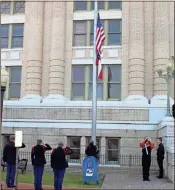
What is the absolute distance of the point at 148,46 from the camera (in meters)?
24.2

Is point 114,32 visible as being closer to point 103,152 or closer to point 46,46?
point 46,46

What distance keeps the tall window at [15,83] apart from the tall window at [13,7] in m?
4.13

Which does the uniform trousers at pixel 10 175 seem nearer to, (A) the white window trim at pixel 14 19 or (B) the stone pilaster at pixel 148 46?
(B) the stone pilaster at pixel 148 46

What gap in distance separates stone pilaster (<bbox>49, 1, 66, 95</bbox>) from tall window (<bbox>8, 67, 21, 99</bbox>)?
2.45m

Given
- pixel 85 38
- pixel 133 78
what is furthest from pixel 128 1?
pixel 133 78

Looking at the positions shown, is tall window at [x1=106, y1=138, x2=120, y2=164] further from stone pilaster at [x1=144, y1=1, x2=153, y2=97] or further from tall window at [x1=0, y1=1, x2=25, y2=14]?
tall window at [x1=0, y1=1, x2=25, y2=14]

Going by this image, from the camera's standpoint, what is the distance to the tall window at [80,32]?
25.1 meters

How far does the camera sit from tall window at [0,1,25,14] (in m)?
26.3

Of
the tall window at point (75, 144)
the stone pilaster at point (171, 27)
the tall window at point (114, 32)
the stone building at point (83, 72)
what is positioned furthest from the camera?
the tall window at point (114, 32)

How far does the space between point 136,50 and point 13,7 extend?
9366 millimetres

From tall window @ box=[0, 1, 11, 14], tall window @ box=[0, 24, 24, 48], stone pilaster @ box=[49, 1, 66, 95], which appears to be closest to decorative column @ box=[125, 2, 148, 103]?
stone pilaster @ box=[49, 1, 66, 95]

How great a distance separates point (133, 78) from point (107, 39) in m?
3.33

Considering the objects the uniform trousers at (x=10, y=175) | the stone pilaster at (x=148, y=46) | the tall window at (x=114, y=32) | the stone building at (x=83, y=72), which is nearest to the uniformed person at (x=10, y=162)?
the uniform trousers at (x=10, y=175)

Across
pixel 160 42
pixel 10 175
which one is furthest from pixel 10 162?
pixel 160 42
